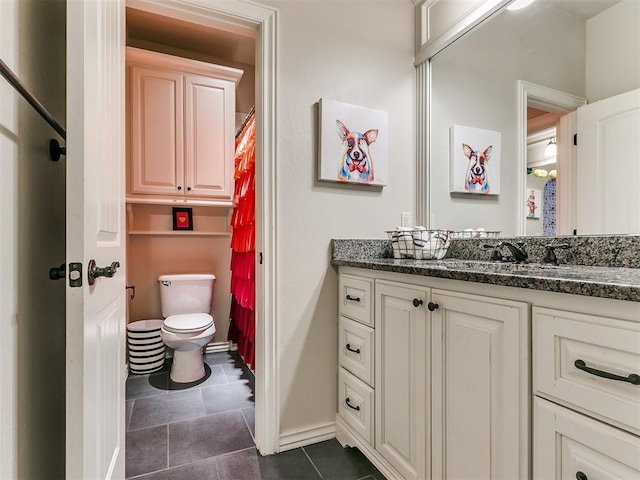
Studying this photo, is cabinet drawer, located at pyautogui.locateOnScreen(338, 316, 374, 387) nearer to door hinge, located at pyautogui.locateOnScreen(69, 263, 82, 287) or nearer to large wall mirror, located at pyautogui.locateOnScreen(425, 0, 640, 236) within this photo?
large wall mirror, located at pyautogui.locateOnScreen(425, 0, 640, 236)

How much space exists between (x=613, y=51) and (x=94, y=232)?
5.73 feet

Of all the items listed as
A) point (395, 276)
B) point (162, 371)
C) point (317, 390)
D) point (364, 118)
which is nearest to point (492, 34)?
point (364, 118)

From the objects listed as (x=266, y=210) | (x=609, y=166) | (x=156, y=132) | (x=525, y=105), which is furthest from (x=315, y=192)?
(x=156, y=132)

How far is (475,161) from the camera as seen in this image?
1.78 meters

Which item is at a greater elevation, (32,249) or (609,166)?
(609,166)

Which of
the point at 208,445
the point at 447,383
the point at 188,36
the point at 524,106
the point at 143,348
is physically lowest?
the point at 208,445

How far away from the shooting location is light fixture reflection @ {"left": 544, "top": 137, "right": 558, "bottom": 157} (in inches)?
53.7

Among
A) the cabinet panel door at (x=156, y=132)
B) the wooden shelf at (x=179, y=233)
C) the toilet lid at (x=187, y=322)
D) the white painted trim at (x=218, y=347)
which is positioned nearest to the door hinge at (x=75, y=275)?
the toilet lid at (x=187, y=322)

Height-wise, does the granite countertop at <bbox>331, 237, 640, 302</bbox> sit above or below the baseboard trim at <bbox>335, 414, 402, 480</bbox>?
above

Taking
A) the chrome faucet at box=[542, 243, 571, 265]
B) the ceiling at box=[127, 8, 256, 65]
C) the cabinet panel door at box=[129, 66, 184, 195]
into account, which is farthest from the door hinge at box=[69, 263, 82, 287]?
the ceiling at box=[127, 8, 256, 65]

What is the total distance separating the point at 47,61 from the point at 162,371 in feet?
7.36

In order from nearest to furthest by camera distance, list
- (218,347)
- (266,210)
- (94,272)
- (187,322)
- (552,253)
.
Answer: (94,272) < (552,253) < (266,210) < (187,322) < (218,347)

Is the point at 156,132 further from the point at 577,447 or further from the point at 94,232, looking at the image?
the point at 577,447

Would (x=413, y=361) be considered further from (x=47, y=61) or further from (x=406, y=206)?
(x=47, y=61)
